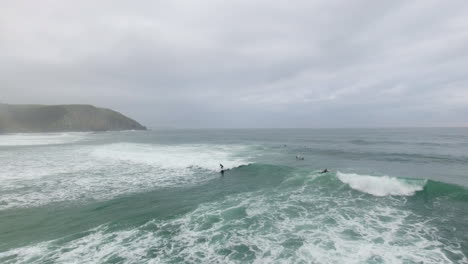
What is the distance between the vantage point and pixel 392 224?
1034 centimetres

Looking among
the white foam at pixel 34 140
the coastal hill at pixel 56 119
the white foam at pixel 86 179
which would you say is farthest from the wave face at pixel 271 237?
the coastal hill at pixel 56 119

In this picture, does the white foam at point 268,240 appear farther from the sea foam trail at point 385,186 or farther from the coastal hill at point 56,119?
the coastal hill at point 56,119

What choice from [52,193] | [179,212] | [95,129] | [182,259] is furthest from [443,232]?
[95,129]

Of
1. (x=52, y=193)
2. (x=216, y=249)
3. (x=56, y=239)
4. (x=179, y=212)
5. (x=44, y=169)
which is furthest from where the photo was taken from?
(x=44, y=169)

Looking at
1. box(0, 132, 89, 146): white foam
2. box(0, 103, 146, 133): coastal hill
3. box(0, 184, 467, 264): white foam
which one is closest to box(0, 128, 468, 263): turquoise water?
box(0, 184, 467, 264): white foam

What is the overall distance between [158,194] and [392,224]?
49.0 feet

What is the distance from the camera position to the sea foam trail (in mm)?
14680

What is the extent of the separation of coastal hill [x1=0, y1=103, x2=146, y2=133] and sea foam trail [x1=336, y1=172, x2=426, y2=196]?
17891 cm

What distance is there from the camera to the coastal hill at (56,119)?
424 ft

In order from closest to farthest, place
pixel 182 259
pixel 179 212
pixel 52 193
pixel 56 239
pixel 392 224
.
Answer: pixel 182 259
pixel 56 239
pixel 392 224
pixel 179 212
pixel 52 193

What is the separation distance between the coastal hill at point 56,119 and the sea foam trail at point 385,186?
178906 mm

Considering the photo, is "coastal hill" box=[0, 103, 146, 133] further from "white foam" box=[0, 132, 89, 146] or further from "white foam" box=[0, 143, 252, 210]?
"white foam" box=[0, 143, 252, 210]

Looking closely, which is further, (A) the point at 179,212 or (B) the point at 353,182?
(B) the point at 353,182

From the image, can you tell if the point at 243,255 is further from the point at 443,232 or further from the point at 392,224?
the point at 443,232
